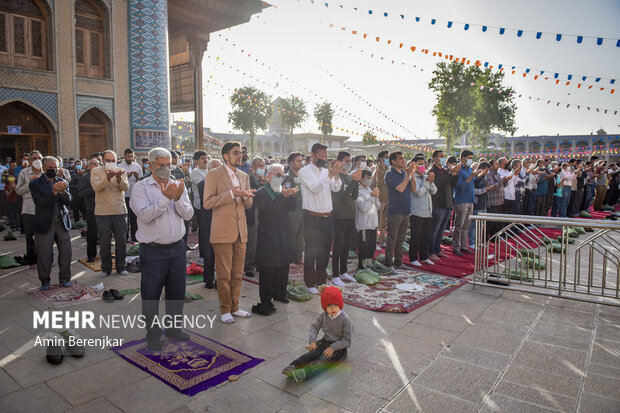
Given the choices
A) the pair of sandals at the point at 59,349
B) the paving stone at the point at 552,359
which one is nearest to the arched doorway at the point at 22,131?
Result: the pair of sandals at the point at 59,349

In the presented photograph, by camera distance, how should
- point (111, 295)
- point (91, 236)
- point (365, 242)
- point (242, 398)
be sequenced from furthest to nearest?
point (91, 236)
point (365, 242)
point (111, 295)
point (242, 398)

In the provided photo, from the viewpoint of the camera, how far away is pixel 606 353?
3.79m

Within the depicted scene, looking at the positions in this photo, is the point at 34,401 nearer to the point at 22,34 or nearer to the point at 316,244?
the point at 316,244

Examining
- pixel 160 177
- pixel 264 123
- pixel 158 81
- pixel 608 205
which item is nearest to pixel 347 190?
pixel 160 177

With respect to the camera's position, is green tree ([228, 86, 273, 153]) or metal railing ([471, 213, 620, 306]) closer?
metal railing ([471, 213, 620, 306])

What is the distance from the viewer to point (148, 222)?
12.5 feet

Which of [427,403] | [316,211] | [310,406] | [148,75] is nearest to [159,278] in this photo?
[310,406]

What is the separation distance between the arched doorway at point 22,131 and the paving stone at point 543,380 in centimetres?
1535

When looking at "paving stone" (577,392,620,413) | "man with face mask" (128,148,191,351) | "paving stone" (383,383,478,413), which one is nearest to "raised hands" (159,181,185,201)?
"man with face mask" (128,148,191,351)

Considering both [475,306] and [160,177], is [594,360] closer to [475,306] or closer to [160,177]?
[475,306]

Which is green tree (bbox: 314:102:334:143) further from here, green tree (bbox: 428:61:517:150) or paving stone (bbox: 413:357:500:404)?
paving stone (bbox: 413:357:500:404)

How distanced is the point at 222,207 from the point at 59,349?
75.5 inches

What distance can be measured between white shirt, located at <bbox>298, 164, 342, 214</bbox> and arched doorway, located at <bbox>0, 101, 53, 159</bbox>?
12346mm

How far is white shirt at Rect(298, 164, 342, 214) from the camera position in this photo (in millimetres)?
5484
